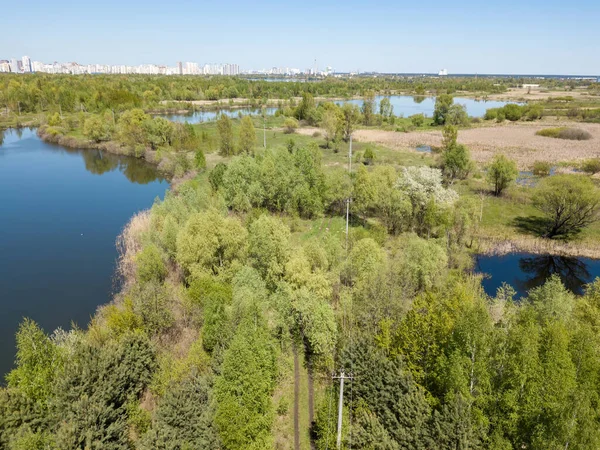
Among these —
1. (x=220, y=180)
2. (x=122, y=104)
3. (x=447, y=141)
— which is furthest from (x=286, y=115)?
(x=220, y=180)

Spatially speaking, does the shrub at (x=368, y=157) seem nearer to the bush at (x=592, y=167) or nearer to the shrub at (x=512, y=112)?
the bush at (x=592, y=167)

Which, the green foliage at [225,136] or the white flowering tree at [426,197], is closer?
the white flowering tree at [426,197]

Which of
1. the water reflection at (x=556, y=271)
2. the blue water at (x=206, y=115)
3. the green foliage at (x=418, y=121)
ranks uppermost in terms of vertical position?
the blue water at (x=206, y=115)

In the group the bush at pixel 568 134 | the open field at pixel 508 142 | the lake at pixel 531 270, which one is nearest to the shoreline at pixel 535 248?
the lake at pixel 531 270

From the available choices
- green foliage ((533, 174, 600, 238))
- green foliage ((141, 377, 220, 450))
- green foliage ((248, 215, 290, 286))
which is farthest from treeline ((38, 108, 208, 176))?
green foliage ((141, 377, 220, 450))

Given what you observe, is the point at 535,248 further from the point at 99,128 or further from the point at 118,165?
the point at 99,128

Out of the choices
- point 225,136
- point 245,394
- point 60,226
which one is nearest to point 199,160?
point 225,136
